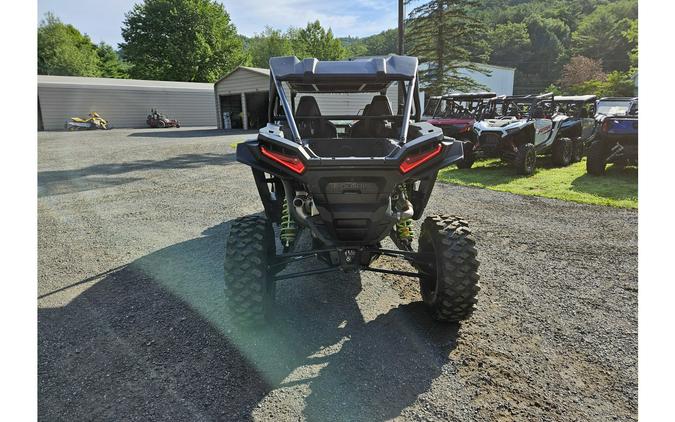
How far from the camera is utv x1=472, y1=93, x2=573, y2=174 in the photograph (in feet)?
33.4

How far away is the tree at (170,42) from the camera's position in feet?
145

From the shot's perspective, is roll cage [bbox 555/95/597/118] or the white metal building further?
the white metal building

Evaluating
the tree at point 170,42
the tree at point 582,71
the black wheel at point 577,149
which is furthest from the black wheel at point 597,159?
the tree at point 582,71

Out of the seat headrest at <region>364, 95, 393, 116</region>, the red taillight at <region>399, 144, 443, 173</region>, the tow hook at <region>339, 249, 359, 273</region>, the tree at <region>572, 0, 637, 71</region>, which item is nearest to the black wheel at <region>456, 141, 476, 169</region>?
the seat headrest at <region>364, 95, 393, 116</region>

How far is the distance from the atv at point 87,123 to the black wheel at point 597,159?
29.3 m

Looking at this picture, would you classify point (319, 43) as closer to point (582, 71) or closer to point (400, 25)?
point (582, 71)

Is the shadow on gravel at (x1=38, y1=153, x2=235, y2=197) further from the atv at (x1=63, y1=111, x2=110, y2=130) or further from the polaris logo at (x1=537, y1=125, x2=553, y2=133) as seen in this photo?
the atv at (x1=63, y1=111, x2=110, y2=130)

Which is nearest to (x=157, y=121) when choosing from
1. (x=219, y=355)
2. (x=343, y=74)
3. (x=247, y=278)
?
(x=343, y=74)

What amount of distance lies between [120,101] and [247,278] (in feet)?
107

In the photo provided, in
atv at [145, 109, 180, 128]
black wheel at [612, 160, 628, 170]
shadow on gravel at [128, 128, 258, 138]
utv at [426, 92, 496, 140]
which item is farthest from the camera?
atv at [145, 109, 180, 128]

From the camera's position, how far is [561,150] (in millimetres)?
11008

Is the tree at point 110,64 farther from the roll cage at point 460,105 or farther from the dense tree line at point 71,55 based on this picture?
the roll cage at point 460,105

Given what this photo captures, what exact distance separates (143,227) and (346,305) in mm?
3828

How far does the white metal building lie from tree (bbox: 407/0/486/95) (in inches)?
706
